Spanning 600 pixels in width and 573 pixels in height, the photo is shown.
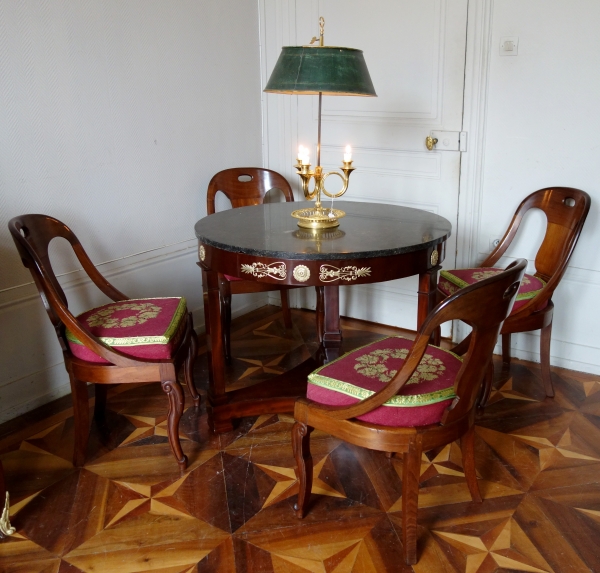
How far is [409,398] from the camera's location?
1.60 meters

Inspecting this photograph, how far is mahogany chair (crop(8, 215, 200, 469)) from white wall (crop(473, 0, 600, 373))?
1656mm

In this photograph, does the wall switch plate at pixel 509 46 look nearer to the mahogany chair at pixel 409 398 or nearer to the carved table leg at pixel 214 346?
the mahogany chair at pixel 409 398

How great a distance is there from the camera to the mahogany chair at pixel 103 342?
77.6 inches

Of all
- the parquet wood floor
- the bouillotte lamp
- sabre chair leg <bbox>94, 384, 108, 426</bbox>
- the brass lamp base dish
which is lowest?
the parquet wood floor

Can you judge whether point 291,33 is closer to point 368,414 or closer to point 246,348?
point 246,348

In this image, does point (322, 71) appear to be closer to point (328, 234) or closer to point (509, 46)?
point (328, 234)

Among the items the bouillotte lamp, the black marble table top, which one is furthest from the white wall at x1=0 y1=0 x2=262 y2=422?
the bouillotte lamp

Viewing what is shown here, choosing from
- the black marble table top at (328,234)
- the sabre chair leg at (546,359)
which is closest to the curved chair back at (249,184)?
the black marble table top at (328,234)

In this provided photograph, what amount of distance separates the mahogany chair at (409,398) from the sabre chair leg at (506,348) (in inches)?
43.2

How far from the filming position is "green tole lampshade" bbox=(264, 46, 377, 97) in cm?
191

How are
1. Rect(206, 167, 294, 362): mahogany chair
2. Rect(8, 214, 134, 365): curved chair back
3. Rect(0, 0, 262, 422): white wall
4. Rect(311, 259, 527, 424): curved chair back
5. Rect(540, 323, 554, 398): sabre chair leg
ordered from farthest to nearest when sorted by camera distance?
Rect(206, 167, 294, 362): mahogany chair, Rect(540, 323, 554, 398): sabre chair leg, Rect(0, 0, 262, 422): white wall, Rect(8, 214, 134, 365): curved chair back, Rect(311, 259, 527, 424): curved chair back

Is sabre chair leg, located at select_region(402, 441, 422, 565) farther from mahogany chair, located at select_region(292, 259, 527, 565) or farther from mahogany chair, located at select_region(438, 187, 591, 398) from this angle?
mahogany chair, located at select_region(438, 187, 591, 398)

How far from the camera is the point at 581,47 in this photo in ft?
8.31

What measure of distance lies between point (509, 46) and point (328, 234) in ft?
4.43
